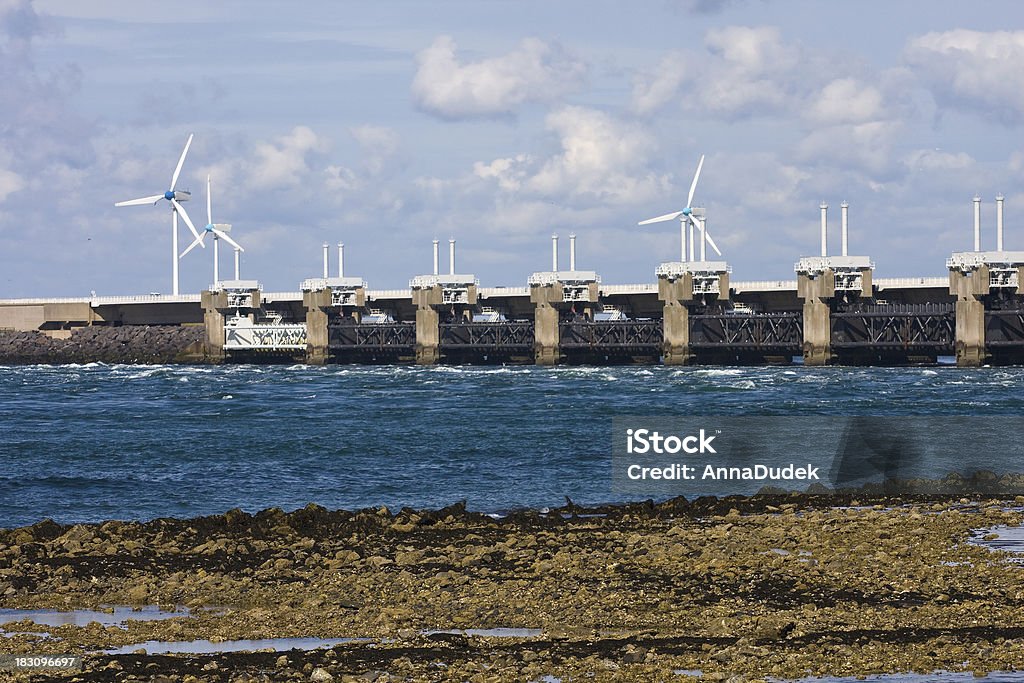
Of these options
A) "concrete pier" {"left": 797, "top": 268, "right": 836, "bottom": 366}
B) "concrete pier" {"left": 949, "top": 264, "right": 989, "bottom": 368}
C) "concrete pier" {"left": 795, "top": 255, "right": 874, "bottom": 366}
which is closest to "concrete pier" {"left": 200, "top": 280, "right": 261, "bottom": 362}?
"concrete pier" {"left": 795, "top": 255, "right": 874, "bottom": 366}

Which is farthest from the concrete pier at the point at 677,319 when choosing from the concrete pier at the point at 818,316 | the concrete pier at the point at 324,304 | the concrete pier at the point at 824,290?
the concrete pier at the point at 324,304

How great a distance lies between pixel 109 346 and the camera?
162 m

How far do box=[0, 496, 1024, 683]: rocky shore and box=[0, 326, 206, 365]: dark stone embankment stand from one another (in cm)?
12708

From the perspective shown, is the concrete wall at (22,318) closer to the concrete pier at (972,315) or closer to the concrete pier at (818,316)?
the concrete pier at (818,316)

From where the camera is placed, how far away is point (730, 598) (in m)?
21.3

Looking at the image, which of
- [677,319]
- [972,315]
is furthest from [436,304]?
[972,315]

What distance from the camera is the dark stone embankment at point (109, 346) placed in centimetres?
15625

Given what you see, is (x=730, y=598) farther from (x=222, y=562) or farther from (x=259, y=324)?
(x=259, y=324)

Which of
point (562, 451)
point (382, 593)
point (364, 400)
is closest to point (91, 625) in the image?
point (382, 593)

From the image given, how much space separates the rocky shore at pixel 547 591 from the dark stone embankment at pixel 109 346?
12708 cm

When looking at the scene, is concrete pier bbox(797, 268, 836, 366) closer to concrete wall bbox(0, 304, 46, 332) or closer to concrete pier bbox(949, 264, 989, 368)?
concrete pier bbox(949, 264, 989, 368)

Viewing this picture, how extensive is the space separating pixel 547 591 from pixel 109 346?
14687 centimetres

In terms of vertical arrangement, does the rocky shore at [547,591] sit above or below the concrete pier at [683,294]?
below

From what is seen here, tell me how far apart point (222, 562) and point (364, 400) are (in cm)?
6429
